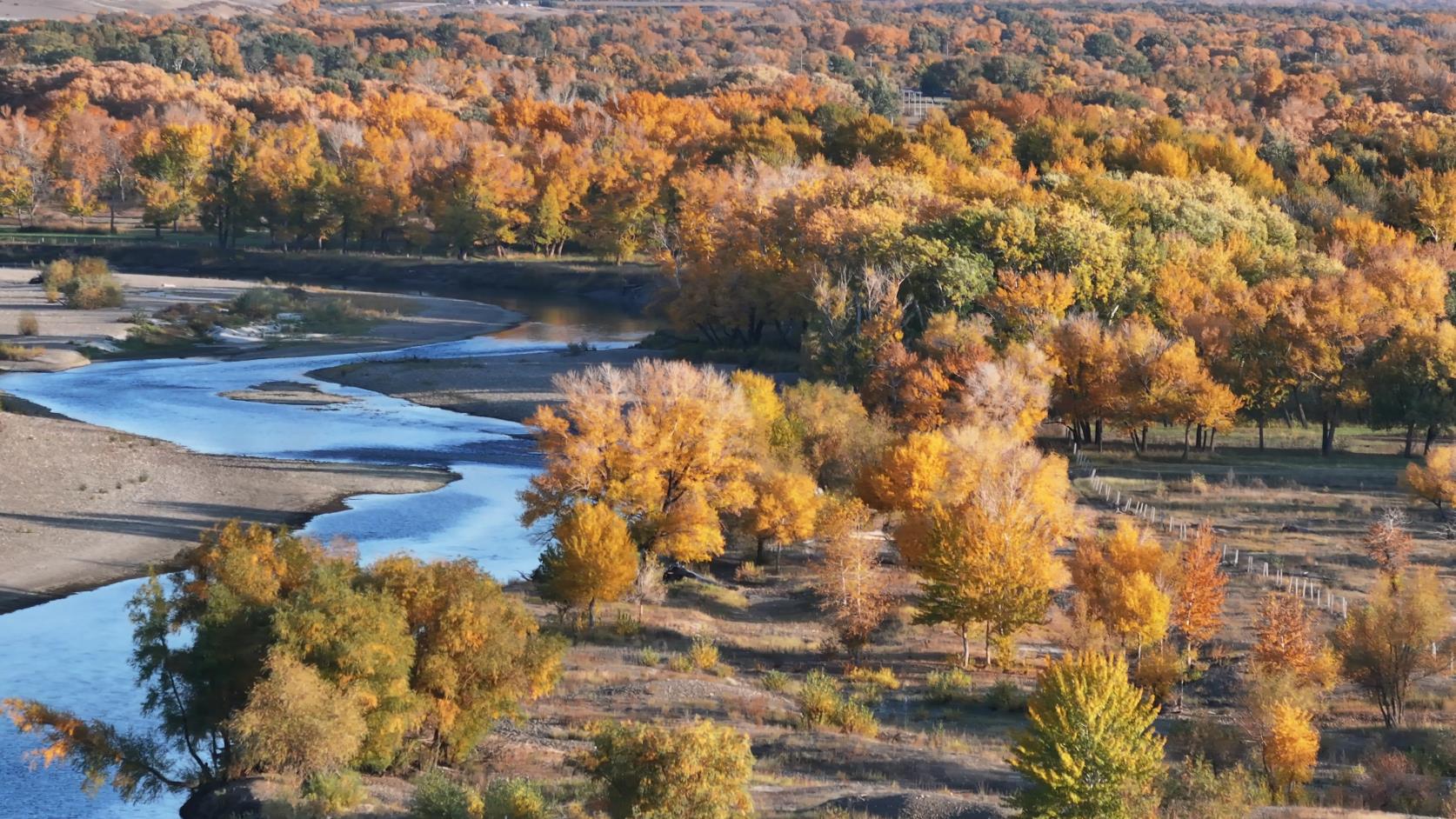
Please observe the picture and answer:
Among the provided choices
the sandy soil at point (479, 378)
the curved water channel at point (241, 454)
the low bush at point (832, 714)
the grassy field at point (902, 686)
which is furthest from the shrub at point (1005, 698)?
the sandy soil at point (479, 378)

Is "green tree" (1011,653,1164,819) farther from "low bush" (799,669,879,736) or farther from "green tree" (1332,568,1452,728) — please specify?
"green tree" (1332,568,1452,728)

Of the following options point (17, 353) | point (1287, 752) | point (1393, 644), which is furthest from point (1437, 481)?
point (17, 353)

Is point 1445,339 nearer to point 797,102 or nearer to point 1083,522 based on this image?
point 1083,522

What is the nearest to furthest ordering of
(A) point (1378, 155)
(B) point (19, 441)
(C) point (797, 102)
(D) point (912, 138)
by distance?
(B) point (19, 441) → (A) point (1378, 155) → (D) point (912, 138) → (C) point (797, 102)

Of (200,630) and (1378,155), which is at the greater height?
(1378,155)

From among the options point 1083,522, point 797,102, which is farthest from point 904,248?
point 797,102
